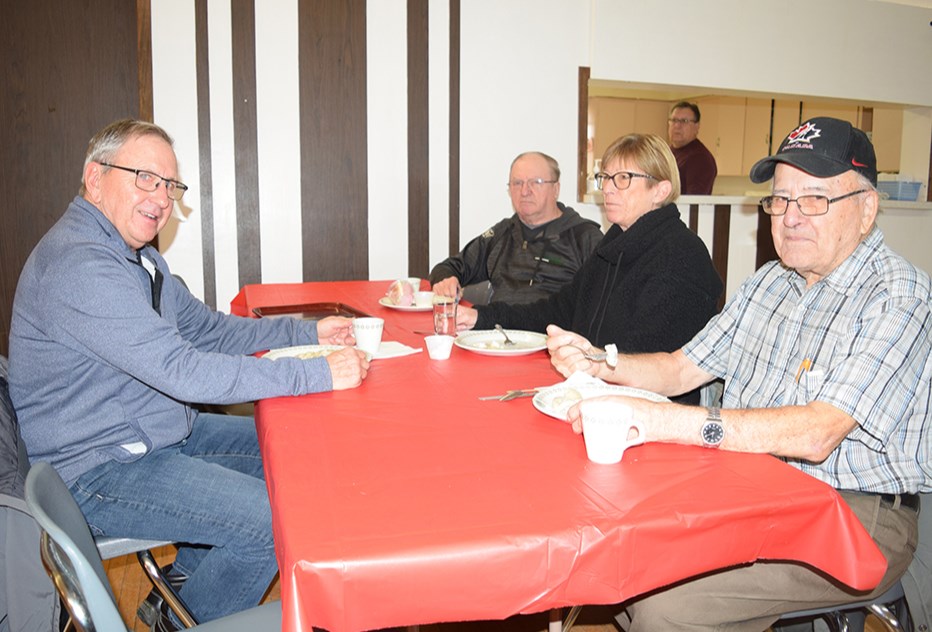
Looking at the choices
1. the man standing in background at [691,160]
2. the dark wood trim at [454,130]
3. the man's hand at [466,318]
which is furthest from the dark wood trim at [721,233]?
the man's hand at [466,318]

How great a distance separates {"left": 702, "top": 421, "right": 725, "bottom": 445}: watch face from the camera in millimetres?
1241

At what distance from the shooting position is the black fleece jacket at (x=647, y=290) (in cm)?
208

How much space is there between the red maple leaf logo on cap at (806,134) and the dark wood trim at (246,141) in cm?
359

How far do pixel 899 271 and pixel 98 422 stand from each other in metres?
1.67

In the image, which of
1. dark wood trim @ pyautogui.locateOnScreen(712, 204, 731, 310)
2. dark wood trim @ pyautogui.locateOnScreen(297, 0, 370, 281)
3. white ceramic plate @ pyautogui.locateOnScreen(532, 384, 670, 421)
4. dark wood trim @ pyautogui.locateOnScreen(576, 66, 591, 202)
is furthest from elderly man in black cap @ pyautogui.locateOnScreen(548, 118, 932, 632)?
dark wood trim @ pyautogui.locateOnScreen(712, 204, 731, 310)

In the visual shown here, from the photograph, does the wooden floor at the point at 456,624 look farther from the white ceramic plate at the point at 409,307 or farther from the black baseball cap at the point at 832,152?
the black baseball cap at the point at 832,152

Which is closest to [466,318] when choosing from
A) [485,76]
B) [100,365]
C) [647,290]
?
[647,290]

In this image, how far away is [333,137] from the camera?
15.2 ft

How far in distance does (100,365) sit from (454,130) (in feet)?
11.8

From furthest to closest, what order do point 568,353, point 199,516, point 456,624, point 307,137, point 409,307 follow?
1. point 307,137
2. point 409,307
3. point 456,624
4. point 568,353
5. point 199,516

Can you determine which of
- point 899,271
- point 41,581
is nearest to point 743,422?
point 899,271

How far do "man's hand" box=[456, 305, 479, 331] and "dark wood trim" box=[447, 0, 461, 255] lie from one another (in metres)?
2.49

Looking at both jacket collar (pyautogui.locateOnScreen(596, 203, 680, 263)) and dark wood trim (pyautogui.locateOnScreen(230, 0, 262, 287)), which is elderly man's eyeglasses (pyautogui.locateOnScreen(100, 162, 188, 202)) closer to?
jacket collar (pyautogui.locateOnScreen(596, 203, 680, 263))

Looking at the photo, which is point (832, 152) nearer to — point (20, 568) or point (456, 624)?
point (456, 624)
